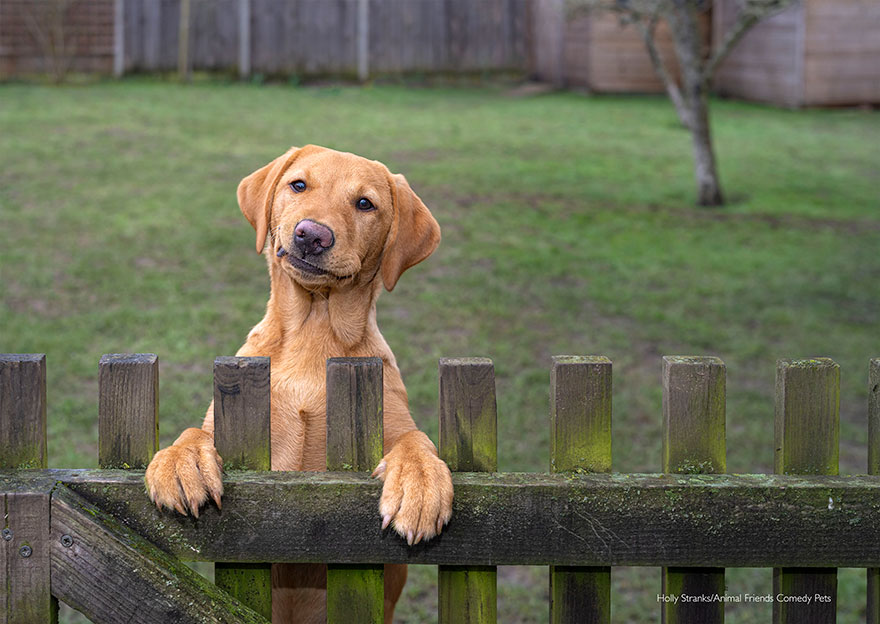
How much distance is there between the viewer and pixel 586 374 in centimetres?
210

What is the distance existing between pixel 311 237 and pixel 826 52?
1691 centimetres

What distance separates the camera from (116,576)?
194 centimetres

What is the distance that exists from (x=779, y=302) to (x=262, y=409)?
6.63m

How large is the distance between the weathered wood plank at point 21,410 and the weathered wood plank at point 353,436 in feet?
1.89

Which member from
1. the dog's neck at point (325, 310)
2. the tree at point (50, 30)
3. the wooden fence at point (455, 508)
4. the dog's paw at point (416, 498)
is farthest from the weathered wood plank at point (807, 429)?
the tree at point (50, 30)

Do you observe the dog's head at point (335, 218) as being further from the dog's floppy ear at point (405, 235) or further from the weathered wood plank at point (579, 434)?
the weathered wood plank at point (579, 434)

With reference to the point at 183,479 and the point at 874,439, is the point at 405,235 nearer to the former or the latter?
the point at 183,479

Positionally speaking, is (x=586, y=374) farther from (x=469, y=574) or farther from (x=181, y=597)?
(x=181, y=597)

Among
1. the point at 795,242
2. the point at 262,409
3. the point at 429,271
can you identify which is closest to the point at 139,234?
the point at 429,271

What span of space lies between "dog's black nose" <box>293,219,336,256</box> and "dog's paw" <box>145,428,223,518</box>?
514mm

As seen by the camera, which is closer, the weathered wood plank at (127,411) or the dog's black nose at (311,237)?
the weathered wood plank at (127,411)

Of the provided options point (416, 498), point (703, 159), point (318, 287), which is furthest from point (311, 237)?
point (703, 159)

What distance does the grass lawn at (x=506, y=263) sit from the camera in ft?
19.7

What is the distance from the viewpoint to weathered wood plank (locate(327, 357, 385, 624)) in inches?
82.1
